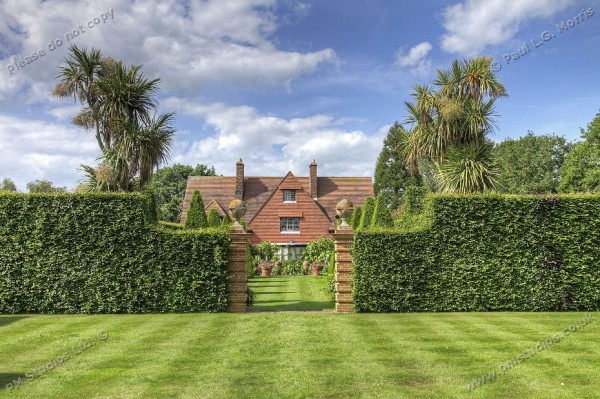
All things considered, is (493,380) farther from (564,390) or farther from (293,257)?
(293,257)

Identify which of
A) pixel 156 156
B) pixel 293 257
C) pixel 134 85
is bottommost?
pixel 293 257

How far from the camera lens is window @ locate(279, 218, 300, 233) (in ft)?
139

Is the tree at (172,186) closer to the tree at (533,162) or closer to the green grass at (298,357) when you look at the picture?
the tree at (533,162)

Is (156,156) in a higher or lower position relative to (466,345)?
higher

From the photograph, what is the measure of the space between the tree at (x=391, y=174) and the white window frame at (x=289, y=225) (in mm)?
16118

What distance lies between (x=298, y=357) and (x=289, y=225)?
34342 millimetres

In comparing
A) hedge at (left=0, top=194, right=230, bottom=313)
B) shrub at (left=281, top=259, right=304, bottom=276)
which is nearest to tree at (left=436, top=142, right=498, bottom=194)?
hedge at (left=0, top=194, right=230, bottom=313)

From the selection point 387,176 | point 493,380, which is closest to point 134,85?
point 493,380

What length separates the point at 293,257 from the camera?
1608 inches

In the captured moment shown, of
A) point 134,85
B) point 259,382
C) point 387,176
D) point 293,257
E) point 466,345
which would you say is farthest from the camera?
point 387,176

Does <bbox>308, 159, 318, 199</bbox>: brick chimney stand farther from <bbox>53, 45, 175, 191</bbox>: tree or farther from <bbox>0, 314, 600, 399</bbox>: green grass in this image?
<bbox>0, 314, 600, 399</bbox>: green grass

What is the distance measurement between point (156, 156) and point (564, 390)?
17605 millimetres

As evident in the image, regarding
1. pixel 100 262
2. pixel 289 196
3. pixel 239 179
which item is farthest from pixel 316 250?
pixel 100 262

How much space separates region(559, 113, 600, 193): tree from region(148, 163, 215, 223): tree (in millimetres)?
43490
